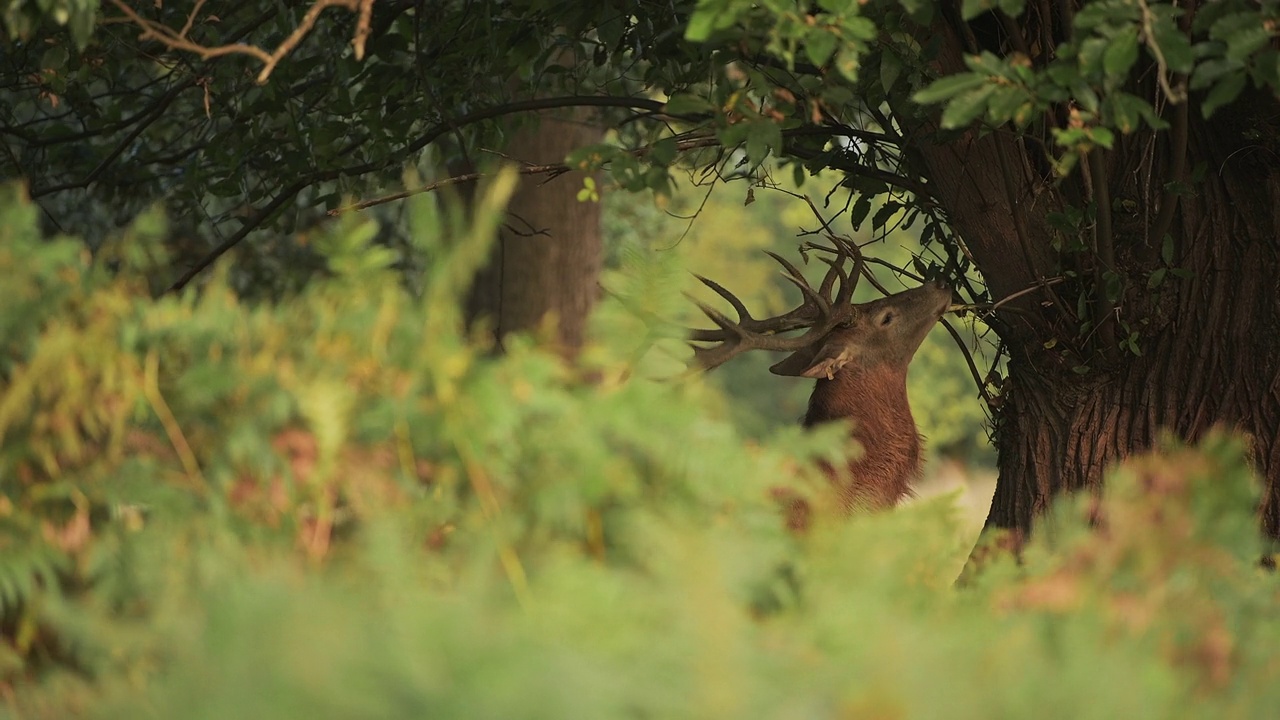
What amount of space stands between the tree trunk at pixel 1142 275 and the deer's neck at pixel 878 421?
105 cm

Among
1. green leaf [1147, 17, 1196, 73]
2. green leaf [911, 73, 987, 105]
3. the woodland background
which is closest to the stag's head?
the woodland background

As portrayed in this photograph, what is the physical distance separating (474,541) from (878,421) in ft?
14.7

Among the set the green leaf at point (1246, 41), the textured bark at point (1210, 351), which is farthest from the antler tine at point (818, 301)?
the green leaf at point (1246, 41)

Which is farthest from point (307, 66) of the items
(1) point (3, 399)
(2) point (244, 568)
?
(2) point (244, 568)

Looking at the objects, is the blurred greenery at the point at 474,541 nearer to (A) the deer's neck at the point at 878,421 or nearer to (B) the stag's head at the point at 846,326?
(B) the stag's head at the point at 846,326

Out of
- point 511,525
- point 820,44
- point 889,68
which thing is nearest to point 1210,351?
point 889,68

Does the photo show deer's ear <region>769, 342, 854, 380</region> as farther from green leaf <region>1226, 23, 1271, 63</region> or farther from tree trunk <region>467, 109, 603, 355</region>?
tree trunk <region>467, 109, 603, 355</region>

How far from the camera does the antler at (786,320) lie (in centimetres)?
561

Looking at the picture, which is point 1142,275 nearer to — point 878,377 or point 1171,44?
point 878,377

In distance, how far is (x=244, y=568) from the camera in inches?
78.1

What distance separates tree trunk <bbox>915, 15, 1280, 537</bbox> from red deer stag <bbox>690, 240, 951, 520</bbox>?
99 cm

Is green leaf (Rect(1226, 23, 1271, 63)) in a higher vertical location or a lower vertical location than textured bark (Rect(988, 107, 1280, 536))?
higher

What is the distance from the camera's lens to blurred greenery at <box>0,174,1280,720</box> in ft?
5.69

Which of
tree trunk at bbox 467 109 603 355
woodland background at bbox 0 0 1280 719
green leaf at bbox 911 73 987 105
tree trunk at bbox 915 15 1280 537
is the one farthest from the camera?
tree trunk at bbox 467 109 603 355
